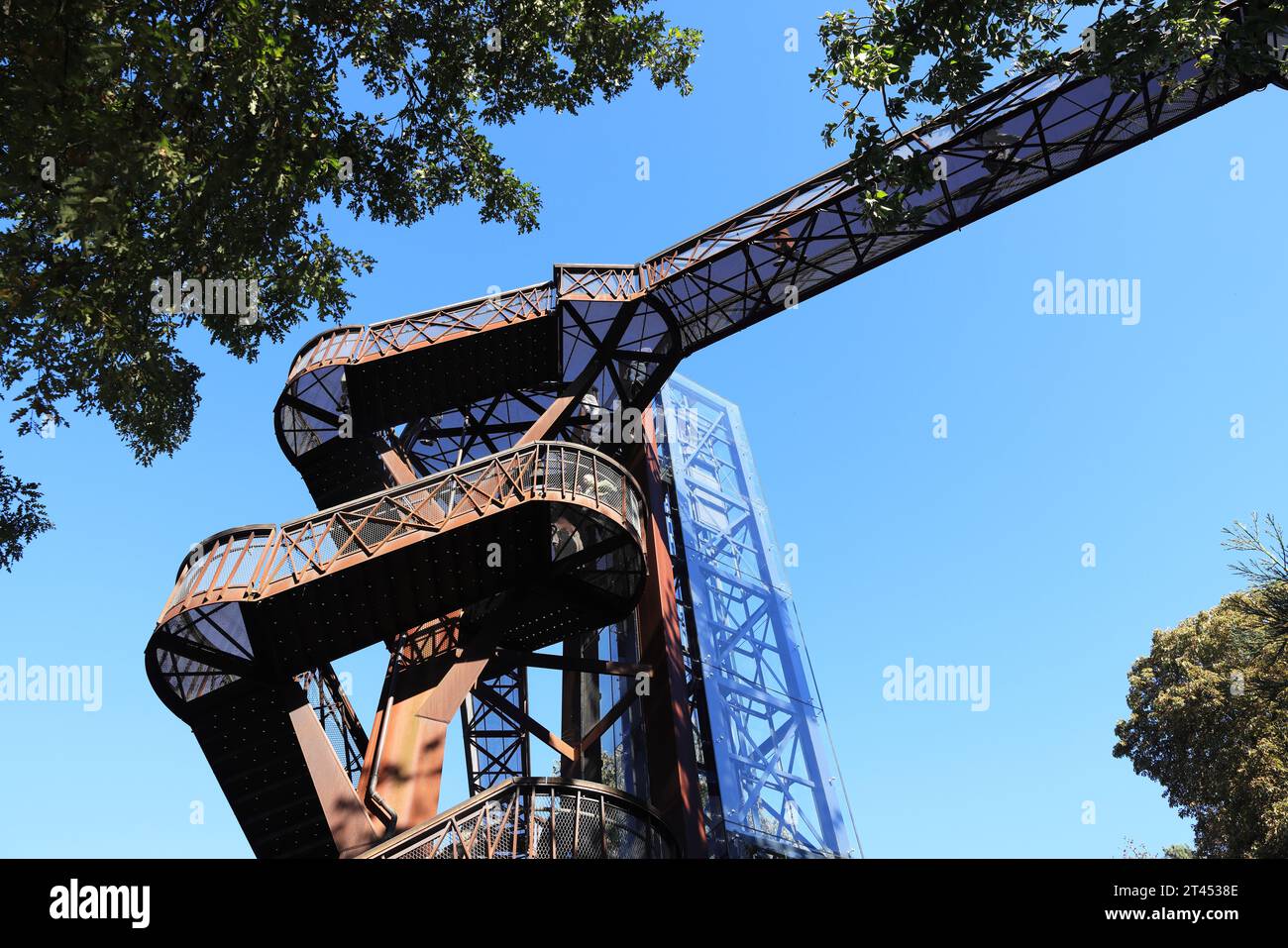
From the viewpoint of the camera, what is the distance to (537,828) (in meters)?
11.4

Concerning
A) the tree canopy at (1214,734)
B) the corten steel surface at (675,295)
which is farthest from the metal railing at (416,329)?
the tree canopy at (1214,734)

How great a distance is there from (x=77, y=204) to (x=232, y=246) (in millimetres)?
2486

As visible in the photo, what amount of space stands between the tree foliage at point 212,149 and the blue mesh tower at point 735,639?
45.4 ft

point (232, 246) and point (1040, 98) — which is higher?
point (1040, 98)

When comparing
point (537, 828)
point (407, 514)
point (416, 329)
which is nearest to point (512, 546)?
point (407, 514)

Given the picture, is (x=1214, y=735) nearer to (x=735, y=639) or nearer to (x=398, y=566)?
(x=735, y=639)

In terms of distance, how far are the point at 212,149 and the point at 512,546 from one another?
663cm

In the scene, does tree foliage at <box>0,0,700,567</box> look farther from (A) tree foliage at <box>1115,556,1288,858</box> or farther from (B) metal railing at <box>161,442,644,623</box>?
(A) tree foliage at <box>1115,556,1288,858</box>

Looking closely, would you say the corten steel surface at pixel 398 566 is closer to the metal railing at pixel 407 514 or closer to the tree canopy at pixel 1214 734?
the metal railing at pixel 407 514

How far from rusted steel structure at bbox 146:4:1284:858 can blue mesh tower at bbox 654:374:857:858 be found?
0.26 m

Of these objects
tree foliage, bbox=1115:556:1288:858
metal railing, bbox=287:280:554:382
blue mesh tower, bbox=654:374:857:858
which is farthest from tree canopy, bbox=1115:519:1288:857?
metal railing, bbox=287:280:554:382
